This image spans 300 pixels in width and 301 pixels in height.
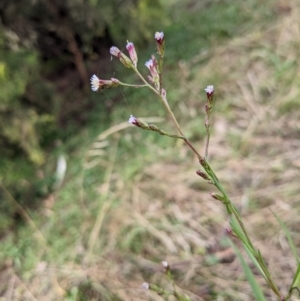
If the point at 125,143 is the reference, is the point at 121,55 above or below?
below

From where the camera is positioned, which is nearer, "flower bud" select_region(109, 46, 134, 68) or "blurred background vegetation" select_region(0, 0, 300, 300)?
"flower bud" select_region(109, 46, 134, 68)

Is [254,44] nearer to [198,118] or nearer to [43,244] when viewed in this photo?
[198,118]

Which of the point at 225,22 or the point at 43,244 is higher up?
the point at 225,22

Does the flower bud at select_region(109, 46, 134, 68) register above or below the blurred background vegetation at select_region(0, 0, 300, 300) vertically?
below

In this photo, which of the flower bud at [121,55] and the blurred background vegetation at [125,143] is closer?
the flower bud at [121,55]

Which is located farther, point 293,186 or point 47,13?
point 47,13

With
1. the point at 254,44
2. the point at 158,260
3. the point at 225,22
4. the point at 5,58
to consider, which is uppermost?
the point at 225,22

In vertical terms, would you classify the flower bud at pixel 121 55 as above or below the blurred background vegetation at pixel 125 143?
below

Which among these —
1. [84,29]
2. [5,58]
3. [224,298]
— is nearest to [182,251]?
[224,298]
